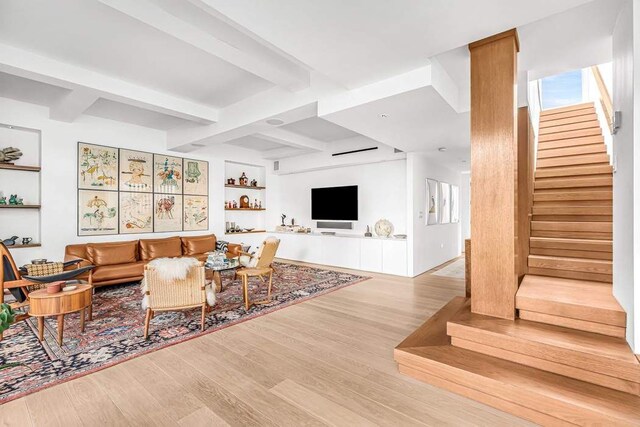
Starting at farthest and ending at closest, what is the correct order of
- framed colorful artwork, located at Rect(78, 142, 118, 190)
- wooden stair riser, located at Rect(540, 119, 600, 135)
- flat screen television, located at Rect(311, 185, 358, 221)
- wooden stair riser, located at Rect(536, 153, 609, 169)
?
flat screen television, located at Rect(311, 185, 358, 221) → wooden stair riser, located at Rect(540, 119, 600, 135) → framed colorful artwork, located at Rect(78, 142, 118, 190) → wooden stair riser, located at Rect(536, 153, 609, 169)

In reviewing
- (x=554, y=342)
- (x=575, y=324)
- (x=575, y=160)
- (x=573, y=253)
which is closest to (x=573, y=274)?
(x=573, y=253)

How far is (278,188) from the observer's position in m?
8.60

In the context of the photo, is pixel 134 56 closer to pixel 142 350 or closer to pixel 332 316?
pixel 142 350

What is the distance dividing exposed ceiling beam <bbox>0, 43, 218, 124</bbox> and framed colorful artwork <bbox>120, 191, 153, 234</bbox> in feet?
7.14

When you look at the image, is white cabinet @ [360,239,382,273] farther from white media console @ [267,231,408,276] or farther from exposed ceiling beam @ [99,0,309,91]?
exposed ceiling beam @ [99,0,309,91]

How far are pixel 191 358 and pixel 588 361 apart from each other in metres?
2.95

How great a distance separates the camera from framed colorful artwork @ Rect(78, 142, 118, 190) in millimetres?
5078

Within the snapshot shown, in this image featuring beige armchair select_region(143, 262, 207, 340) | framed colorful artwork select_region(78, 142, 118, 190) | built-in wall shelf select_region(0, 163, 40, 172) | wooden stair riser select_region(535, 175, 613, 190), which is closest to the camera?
beige armchair select_region(143, 262, 207, 340)

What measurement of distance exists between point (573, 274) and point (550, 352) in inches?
58.5

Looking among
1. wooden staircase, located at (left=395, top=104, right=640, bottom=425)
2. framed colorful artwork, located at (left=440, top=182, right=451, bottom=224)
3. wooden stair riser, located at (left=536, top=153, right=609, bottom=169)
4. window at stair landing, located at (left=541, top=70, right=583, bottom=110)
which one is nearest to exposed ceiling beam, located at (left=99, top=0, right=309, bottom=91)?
wooden staircase, located at (left=395, top=104, right=640, bottom=425)

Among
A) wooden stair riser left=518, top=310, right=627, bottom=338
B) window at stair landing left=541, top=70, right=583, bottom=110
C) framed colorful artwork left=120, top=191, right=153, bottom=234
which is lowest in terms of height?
A: wooden stair riser left=518, top=310, right=627, bottom=338

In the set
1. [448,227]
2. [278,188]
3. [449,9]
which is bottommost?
[448,227]

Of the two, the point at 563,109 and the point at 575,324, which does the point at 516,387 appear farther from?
the point at 563,109

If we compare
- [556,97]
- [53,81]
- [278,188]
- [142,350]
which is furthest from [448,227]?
[53,81]
